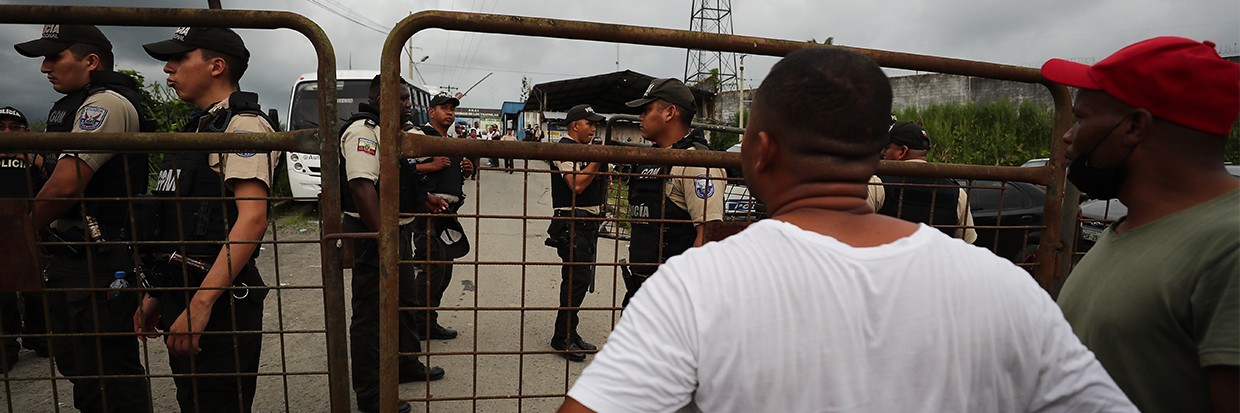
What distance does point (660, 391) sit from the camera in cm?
97

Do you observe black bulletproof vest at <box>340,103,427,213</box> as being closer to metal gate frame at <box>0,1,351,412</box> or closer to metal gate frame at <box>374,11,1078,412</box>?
metal gate frame at <box>0,1,351,412</box>

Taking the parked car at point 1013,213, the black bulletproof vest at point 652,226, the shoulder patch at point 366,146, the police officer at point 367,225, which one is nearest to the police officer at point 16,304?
the police officer at point 367,225

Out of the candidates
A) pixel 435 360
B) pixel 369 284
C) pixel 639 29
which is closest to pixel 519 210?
pixel 435 360

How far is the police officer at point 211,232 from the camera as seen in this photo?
7.39 feet

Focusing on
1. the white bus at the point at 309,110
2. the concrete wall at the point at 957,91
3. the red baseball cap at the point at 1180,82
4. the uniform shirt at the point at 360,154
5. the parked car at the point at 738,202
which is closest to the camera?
the red baseball cap at the point at 1180,82

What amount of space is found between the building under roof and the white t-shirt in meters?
18.5

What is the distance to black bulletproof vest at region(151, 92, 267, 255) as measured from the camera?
93.2 inches

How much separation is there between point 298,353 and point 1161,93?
490 centimetres

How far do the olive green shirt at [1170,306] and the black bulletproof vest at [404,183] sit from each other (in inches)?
133

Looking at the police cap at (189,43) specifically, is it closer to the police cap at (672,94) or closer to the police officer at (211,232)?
the police officer at (211,232)

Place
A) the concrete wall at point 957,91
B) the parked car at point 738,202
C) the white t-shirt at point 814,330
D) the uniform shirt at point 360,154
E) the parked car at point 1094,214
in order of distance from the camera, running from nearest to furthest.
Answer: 1. the white t-shirt at point 814,330
2. the parked car at point 738,202
3. the uniform shirt at point 360,154
4. the parked car at point 1094,214
5. the concrete wall at point 957,91

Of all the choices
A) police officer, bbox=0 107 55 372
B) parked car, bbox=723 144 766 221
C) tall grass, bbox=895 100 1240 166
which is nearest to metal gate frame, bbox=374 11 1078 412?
parked car, bbox=723 144 766 221

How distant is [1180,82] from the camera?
134cm

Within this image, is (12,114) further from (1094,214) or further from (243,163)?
(1094,214)
